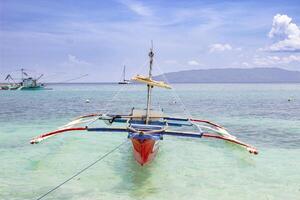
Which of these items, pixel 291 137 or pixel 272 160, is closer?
pixel 272 160

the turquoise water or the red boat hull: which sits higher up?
the red boat hull

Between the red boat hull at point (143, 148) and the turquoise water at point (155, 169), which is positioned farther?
the red boat hull at point (143, 148)

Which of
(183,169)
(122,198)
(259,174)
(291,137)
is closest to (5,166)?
(122,198)

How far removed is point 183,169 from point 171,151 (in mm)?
3656

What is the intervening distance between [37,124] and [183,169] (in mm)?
17995

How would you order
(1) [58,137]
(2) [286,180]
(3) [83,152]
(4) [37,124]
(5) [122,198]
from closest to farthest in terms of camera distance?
(5) [122,198] → (2) [286,180] → (3) [83,152] → (1) [58,137] → (4) [37,124]

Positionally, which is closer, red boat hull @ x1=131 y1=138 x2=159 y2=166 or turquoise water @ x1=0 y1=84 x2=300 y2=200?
turquoise water @ x1=0 y1=84 x2=300 y2=200

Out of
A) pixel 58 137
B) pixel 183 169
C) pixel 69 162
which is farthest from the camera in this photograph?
pixel 58 137

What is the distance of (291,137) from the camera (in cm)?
2388

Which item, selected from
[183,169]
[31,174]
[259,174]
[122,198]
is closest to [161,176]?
[183,169]

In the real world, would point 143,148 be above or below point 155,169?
above

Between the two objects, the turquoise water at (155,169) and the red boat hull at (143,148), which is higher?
the red boat hull at (143,148)

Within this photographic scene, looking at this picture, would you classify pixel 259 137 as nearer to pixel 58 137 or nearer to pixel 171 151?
pixel 171 151

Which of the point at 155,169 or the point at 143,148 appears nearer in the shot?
the point at 143,148
